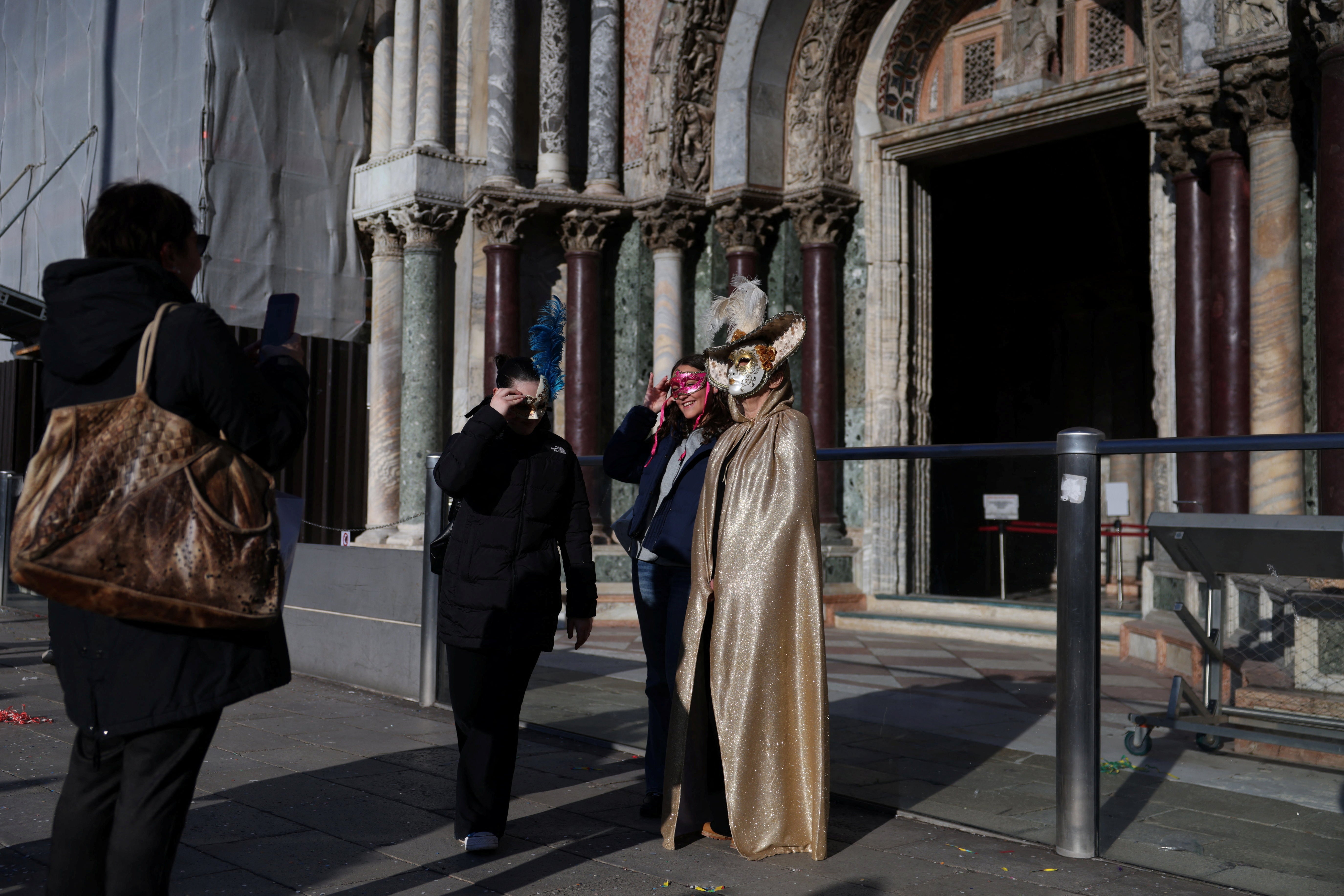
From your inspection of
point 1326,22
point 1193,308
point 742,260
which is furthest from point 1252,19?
point 742,260

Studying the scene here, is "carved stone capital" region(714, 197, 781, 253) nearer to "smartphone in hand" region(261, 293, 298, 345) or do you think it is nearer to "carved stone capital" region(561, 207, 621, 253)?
"carved stone capital" region(561, 207, 621, 253)

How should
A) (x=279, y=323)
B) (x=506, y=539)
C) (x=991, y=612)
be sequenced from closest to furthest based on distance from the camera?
(x=279, y=323), (x=506, y=539), (x=991, y=612)

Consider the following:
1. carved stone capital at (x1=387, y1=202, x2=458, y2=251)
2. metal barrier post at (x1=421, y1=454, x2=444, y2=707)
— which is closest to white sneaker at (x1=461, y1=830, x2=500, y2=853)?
metal barrier post at (x1=421, y1=454, x2=444, y2=707)

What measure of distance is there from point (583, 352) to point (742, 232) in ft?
6.55

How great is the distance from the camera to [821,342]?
11.3 metres

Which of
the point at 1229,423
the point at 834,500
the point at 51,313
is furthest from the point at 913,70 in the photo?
the point at 51,313

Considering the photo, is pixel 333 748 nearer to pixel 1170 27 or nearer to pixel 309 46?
pixel 1170 27

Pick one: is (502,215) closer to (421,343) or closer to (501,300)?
(501,300)

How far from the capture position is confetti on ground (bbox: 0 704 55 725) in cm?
566

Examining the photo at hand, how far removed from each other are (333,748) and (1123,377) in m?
14.4

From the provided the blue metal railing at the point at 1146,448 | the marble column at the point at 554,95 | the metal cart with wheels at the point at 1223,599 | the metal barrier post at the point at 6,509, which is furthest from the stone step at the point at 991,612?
the metal barrier post at the point at 6,509

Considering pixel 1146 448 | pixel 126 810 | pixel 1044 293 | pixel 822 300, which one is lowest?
pixel 126 810

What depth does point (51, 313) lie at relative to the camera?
2.45m

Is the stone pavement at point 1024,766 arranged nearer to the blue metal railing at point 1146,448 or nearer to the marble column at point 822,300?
the blue metal railing at point 1146,448
